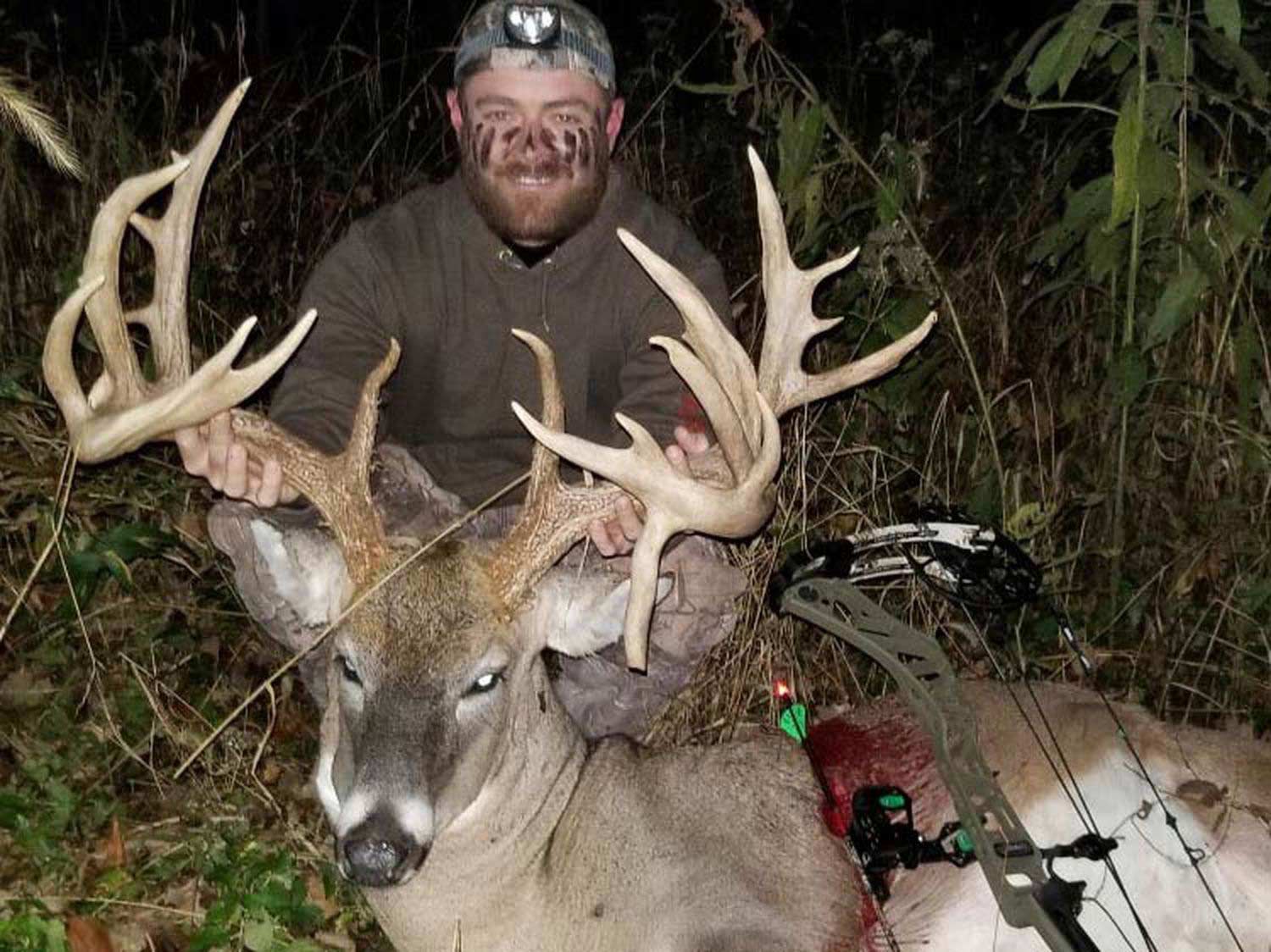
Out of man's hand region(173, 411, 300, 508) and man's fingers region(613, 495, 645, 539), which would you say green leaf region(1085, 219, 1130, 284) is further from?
man's hand region(173, 411, 300, 508)

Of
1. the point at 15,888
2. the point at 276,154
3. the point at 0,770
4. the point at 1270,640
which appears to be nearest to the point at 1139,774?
the point at 1270,640

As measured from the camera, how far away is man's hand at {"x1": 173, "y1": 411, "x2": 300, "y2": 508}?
3293mm

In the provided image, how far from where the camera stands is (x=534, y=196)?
4.18 meters

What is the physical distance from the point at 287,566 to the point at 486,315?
109cm

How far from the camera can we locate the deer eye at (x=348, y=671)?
10.7 feet

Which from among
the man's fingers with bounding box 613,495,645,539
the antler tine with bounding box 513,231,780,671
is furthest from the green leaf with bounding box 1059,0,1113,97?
the man's fingers with bounding box 613,495,645,539

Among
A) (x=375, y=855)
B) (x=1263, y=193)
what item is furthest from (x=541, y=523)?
(x=1263, y=193)

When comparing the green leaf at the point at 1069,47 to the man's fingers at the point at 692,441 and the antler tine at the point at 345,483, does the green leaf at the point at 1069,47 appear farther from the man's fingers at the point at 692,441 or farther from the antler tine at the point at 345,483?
the antler tine at the point at 345,483

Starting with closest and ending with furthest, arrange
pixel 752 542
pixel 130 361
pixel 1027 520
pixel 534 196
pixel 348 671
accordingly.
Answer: pixel 130 361
pixel 348 671
pixel 534 196
pixel 752 542
pixel 1027 520

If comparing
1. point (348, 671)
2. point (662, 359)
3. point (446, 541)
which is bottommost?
point (348, 671)

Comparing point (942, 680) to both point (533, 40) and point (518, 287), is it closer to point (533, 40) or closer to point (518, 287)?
point (518, 287)

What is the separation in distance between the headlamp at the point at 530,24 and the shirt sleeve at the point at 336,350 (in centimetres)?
69

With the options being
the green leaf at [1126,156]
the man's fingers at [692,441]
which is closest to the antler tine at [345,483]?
the man's fingers at [692,441]

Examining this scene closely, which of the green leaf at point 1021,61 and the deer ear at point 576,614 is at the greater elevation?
the green leaf at point 1021,61
